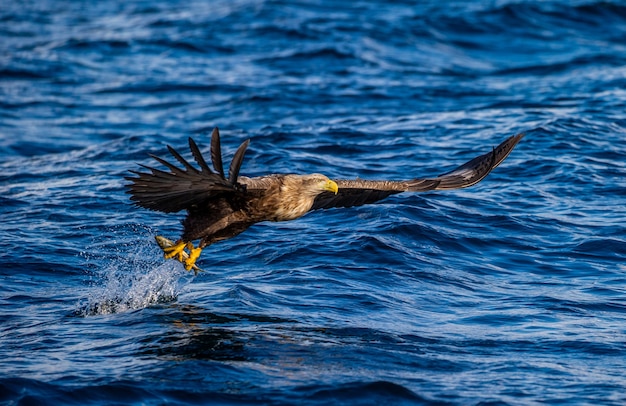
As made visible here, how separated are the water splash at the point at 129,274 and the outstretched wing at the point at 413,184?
4.96 ft

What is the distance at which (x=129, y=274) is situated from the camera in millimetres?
9711

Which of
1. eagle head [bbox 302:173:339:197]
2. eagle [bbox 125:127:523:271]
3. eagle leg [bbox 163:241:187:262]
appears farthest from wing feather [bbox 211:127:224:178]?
eagle leg [bbox 163:241:187:262]

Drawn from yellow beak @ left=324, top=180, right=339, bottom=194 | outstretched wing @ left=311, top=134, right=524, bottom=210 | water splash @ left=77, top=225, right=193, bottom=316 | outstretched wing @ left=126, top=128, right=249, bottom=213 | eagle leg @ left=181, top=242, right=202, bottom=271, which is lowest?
water splash @ left=77, top=225, right=193, bottom=316

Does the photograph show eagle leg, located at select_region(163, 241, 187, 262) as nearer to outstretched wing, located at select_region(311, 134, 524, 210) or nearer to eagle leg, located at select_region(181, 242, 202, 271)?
eagle leg, located at select_region(181, 242, 202, 271)

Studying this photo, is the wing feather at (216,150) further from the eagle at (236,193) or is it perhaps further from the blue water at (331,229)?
the blue water at (331,229)

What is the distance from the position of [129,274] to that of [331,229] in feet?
7.96

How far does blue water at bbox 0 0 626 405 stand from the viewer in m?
7.28

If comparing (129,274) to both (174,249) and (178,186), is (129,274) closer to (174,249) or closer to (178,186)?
(174,249)

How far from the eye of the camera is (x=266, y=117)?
16844mm

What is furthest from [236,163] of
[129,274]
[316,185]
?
[129,274]

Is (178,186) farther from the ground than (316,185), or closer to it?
farther from the ground

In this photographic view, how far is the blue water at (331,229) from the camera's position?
7.28 m

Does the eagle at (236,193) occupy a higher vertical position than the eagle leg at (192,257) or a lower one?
higher

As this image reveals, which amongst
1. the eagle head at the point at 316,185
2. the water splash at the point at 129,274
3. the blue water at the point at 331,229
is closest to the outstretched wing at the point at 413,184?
the eagle head at the point at 316,185
